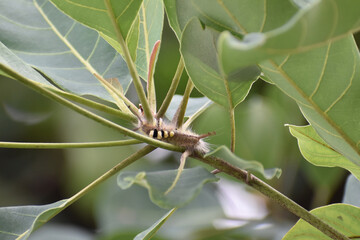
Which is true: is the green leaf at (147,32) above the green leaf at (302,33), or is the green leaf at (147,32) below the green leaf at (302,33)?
below

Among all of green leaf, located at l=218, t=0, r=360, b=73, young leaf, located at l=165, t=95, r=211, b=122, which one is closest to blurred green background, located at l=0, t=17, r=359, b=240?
young leaf, located at l=165, t=95, r=211, b=122

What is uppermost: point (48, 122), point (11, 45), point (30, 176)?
point (11, 45)

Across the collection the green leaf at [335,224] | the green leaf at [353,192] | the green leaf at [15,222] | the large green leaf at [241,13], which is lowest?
the green leaf at [353,192]

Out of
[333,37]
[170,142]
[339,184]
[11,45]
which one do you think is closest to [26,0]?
[11,45]

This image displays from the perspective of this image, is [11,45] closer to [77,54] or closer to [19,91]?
[77,54]

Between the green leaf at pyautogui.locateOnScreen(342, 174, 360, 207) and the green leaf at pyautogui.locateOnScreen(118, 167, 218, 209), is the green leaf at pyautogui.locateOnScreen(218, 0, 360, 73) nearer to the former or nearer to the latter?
the green leaf at pyautogui.locateOnScreen(118, 167, 218, 209)

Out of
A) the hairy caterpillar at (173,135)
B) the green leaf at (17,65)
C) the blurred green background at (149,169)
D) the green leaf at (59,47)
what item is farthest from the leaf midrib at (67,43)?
the blurred green background at (149,169)

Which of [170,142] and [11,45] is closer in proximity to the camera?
[170,142]

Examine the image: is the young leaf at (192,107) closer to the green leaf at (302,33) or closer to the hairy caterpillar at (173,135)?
the hairy caterpillar at (173,135)
